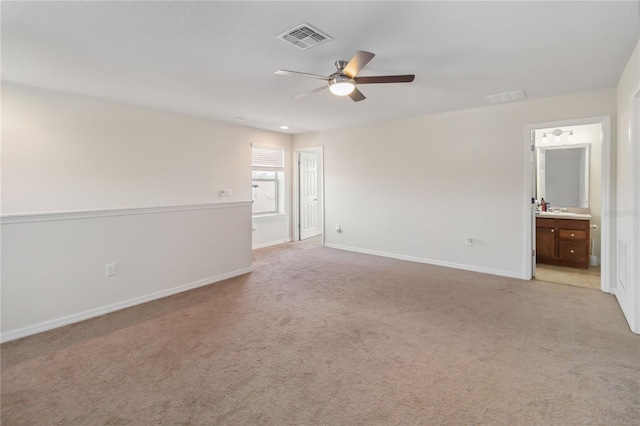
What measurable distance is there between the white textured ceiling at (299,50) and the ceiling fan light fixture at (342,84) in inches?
8.6

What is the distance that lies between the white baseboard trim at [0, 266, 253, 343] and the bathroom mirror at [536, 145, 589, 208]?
5.74 metres

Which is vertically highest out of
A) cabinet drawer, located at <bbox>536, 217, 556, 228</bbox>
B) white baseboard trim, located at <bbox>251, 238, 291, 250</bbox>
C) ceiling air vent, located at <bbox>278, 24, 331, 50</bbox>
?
ceiling air vent, located at <bbox>278, 24, 331, 50</bbox>

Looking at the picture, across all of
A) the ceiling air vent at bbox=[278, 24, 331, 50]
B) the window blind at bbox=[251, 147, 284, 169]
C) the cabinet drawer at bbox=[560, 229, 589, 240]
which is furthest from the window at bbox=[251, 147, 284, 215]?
the cabinet drawer at bbox=[560, 229, 589, 240]

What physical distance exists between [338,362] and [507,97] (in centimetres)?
389

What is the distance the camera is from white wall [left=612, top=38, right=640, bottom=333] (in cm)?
270

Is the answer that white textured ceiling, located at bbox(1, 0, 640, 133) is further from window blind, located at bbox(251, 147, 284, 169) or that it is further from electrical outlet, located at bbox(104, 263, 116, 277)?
window blind, located at bbox(251, 147, 284, 169)

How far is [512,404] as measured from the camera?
73.9 inches

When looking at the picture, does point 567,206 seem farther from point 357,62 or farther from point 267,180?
point 267,180

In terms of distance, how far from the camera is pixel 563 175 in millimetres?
5465

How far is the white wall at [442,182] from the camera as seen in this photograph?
4359 millimetres

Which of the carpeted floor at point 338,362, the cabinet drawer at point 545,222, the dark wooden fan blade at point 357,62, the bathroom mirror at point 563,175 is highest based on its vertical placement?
the dark wooden fan blade at point 357,62

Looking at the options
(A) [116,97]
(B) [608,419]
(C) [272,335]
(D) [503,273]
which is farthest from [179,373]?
(D) [503,273]

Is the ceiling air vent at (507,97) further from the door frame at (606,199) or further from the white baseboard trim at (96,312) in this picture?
the white baseboard trim at (96,312)

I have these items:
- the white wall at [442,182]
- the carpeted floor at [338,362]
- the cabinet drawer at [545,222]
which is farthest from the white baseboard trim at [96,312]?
the cabinet drawer at [545,222]
